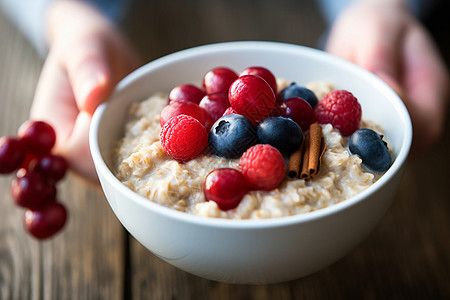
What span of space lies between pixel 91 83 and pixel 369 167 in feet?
2.32

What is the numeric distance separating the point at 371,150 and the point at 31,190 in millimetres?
834

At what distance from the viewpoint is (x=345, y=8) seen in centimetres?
194

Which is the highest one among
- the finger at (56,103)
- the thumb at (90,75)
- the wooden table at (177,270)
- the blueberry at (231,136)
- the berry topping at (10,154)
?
the blueberry at (231,136)

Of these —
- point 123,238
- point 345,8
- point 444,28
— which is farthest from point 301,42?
point 123,238

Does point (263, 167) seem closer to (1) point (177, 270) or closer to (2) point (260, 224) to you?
(2) point (260, 224)

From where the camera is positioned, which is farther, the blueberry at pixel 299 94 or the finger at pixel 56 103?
the finger at pixel 56 103

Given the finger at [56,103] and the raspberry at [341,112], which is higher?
the raspberry at [341,112]

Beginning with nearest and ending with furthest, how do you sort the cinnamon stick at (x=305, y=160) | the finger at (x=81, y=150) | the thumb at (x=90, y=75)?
the cinnamon stick at (x=305, y=160) < the thumb at (x=90, y=75) < the finger at (x=81, y=150)

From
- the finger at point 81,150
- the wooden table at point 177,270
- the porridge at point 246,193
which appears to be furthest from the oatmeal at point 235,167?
the wooden table at point 177,270

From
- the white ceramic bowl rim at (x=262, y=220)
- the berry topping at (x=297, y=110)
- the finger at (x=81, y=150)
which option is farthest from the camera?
the finger at (x=81, y=150)

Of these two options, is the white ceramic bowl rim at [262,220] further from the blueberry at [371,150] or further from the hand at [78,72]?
the hand at [78,72]

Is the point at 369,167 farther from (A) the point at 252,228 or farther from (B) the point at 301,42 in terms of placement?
(B) the point at 301,42

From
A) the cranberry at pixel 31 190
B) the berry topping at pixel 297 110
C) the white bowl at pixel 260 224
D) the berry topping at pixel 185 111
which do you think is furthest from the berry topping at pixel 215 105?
the cranberry at pixel 31 190

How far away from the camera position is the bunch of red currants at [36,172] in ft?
4.06
